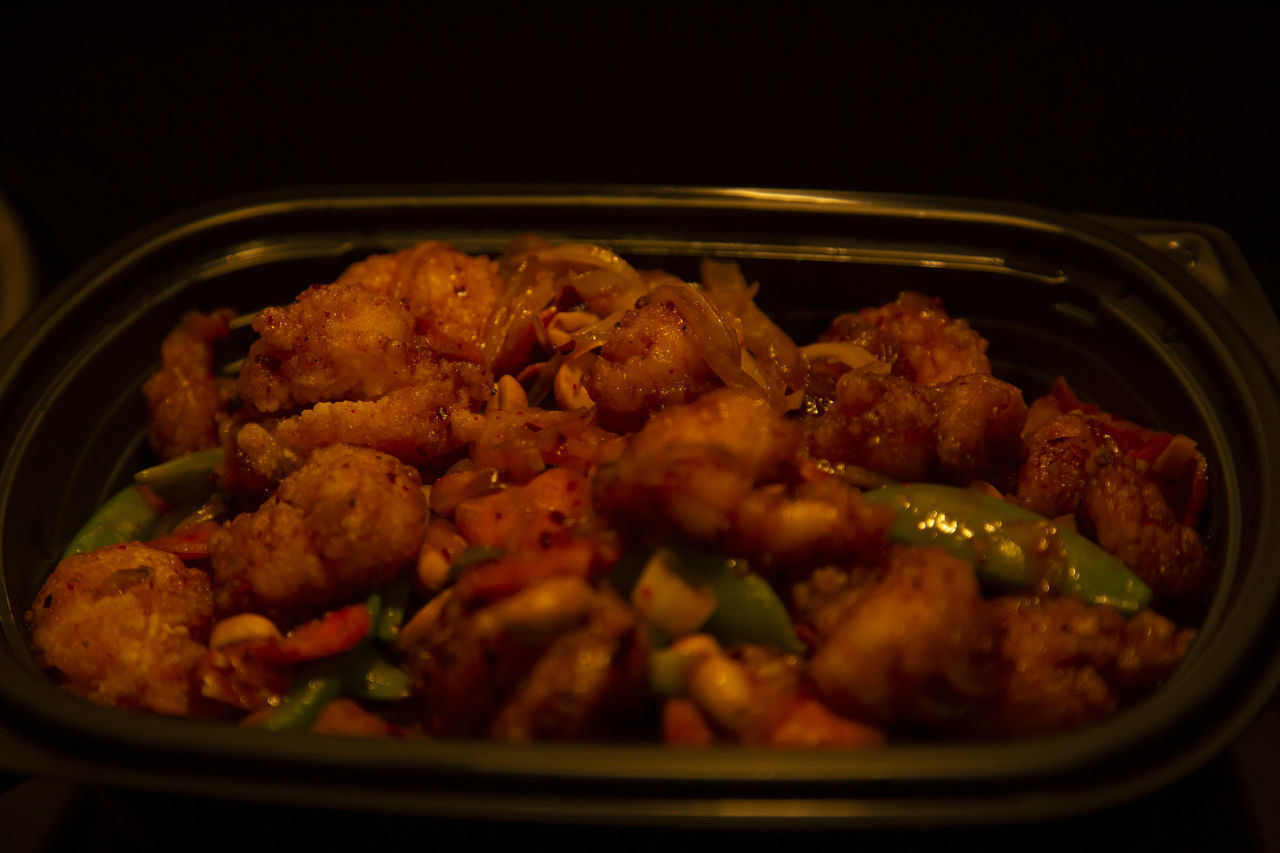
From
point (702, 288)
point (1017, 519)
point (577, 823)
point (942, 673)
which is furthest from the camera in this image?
point (702, 288)

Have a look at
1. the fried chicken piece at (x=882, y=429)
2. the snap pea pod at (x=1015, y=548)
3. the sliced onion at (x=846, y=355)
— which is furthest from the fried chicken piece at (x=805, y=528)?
the sliced onion at (x=846, y=355)

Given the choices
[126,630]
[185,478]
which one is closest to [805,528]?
[126,630]

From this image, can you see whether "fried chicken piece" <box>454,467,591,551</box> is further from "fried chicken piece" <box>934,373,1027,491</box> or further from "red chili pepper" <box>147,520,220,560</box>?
"fried chicken piece" <box>934,373,1027,491</box>

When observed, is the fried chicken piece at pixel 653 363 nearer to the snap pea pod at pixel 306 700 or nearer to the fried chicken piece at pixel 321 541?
the fried chicken piece at pixel 321 541

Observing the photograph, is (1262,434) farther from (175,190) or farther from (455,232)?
(175,190)

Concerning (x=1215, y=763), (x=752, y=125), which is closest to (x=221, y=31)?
(x=752, y=125)

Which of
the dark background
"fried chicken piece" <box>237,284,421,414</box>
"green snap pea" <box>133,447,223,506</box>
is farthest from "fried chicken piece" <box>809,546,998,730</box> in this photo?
the dark background
